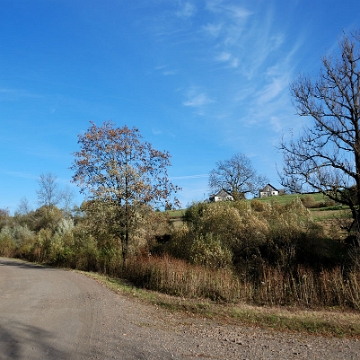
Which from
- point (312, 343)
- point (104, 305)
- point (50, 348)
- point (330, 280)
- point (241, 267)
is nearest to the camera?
point (50, 348)

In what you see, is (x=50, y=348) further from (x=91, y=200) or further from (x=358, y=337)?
(x=91, y=200)

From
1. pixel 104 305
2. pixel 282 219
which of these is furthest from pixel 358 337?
pixel 282 219

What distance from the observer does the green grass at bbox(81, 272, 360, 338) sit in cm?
834

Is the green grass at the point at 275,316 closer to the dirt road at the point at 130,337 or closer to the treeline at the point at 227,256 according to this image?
the dirt road at the point at 130,337

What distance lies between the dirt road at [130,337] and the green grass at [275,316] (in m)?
0.52

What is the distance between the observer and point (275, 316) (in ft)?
30.7

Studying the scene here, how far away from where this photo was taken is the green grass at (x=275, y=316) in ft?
27.3

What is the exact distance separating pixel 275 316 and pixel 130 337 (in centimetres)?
393

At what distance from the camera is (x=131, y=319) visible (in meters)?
9.20

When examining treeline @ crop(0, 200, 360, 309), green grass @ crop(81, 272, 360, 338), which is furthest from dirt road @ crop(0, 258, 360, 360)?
treeline @ crop(0, 200, 360, 309)

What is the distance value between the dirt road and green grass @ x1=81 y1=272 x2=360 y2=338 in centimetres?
52

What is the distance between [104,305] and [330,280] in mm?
7395

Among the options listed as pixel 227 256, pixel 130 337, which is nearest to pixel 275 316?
pixel 130 337

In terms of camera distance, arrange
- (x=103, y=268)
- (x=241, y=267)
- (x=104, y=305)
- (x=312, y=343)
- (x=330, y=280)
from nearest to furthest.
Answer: (x=312, y=343)
(x=104, y=305)
(x=330, y=280)
(x=241, y=267)
(x=103, y=268)
